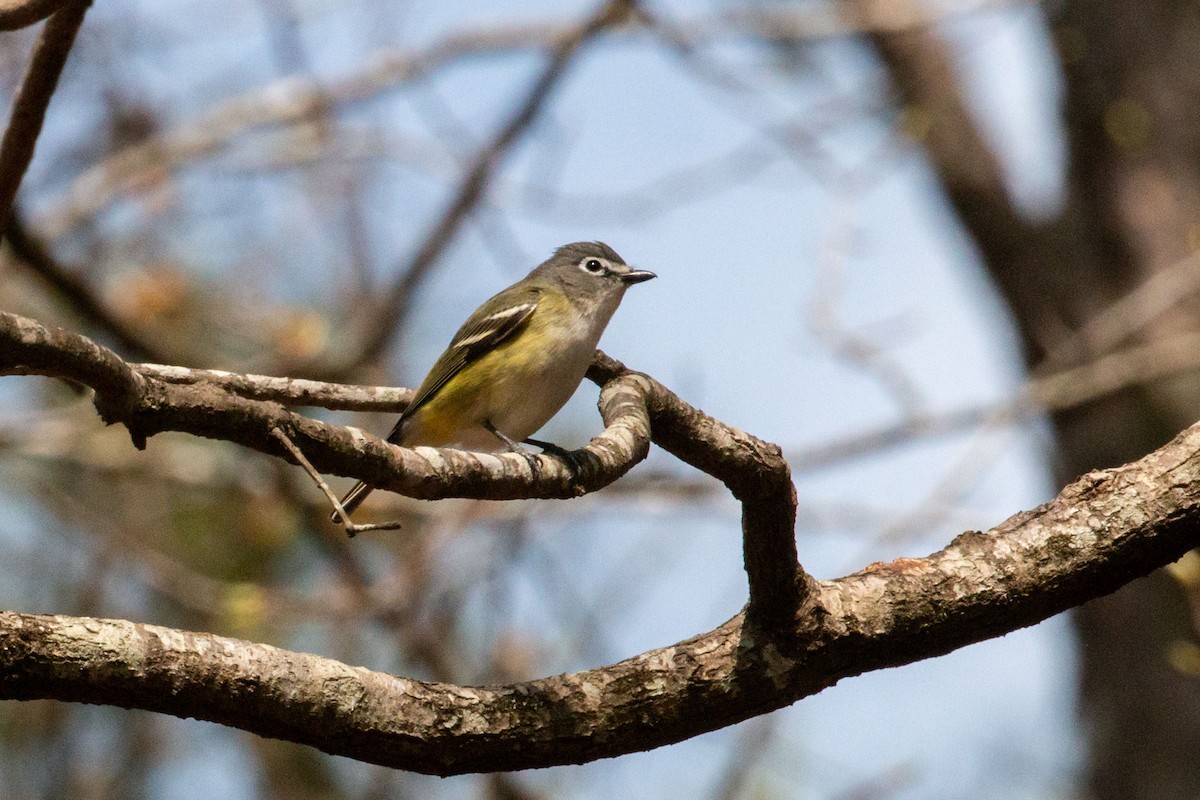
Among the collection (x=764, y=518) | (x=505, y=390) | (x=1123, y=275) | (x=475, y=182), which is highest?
(x=1123, y=275)

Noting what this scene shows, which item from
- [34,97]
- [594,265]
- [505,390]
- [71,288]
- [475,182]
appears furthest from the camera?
[475,182]

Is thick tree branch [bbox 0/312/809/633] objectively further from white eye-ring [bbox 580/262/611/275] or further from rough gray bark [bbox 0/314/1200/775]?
white eye-ring [bbox 580/262/611/275]

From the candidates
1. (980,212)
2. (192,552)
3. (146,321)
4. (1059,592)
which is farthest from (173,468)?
(980,212)

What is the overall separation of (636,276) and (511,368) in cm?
104

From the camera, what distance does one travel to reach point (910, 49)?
11773mm

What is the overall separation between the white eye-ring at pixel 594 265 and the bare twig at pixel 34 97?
103 inches

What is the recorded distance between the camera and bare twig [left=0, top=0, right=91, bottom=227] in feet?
12.0

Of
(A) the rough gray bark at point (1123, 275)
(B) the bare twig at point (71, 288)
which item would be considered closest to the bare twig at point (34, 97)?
(B) the bare twig at point (71, 288)

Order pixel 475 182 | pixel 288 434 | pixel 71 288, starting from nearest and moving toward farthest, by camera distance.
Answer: pixel 288 434 → pixel 71 288 → pixel 475 182

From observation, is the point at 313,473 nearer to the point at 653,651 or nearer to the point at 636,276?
the point at 653,651

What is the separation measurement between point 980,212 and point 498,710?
962cm

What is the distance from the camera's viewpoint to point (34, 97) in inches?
145

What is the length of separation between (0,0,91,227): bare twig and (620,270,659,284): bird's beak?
8.64 ft

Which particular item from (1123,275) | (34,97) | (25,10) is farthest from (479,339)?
(1123,275)
